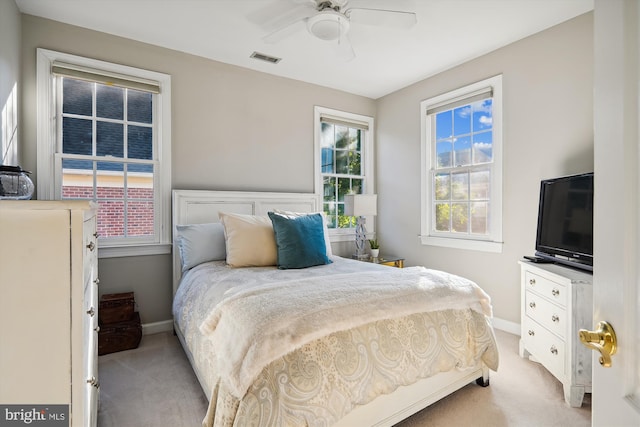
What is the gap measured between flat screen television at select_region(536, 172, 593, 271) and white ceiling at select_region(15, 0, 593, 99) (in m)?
1.41

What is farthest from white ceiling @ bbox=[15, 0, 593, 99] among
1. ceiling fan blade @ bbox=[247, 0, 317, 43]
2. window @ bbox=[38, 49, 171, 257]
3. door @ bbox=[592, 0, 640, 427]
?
door @ bbox=[592, 0, 640, 427]

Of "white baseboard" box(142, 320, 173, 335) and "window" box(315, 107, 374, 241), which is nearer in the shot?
"white baseboard" box(142, 320, 173, 335)

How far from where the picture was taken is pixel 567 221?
7.84 feet

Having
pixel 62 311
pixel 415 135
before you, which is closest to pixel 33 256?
pixel 62 311

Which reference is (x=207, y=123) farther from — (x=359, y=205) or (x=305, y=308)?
(x=305, y=308)

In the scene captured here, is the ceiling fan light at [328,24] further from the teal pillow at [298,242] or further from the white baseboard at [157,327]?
the white baseboard at [157,327]

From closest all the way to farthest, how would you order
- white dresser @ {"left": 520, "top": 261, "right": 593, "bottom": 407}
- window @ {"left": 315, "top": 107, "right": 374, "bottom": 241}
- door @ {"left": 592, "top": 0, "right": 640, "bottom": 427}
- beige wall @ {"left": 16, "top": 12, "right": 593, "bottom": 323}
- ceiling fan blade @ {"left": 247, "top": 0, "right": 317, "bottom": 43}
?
door @ {"left": 592, "top": 0, "right": 640, "bottom": 427}, white dresser @ {"left": 520, "top": 261, "right": 593, "bottom": 407}, ceiling fan blade @ {"left": 247, "top": 0, "right": 317, "bottom": 43}, beige wall @ {"left": 16, "top": 12, "right": 593, "bottom": 323}, window @ {"left": 315, "top": 107, "right": 374, "bottom": 241}

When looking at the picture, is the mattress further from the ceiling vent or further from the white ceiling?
the ceiling vent

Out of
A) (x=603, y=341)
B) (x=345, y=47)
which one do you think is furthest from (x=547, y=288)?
(x=345, y=47)

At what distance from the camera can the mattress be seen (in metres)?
1.31

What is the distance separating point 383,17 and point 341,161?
91.3 inches

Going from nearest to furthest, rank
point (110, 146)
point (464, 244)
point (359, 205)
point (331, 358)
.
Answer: point (331, 358)
point (110, 146)
point (464, 244)
point (359, 205)

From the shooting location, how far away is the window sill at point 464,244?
10.9 ft

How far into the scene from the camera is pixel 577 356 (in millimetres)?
1979
